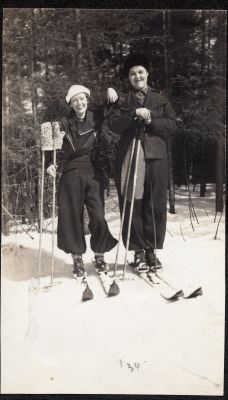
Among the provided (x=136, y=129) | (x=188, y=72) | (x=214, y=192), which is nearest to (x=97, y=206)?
(x=136, y=129)

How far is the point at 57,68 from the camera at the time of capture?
318cm

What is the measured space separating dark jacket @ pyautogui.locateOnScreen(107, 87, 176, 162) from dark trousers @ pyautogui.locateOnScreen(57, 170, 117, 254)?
31 centimetres

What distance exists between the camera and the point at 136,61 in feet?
10.4

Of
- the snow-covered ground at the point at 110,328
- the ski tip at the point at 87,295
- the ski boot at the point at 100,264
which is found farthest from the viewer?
the ski boot at the point at 100,264

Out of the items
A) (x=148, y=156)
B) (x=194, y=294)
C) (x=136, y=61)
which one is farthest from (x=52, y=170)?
(x=194, y=294)

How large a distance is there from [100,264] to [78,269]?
154 millimetres

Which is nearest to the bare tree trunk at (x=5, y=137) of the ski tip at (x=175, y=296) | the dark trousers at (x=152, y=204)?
the dark trousers at (x=152, y=204)

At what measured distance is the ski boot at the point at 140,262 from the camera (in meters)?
3.27

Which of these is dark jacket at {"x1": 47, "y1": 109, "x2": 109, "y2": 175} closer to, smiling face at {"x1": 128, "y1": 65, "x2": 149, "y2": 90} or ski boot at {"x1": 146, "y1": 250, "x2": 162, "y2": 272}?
smiling face at {"x1": 128, "y1": 65, "x2": 149, "y2": 90}

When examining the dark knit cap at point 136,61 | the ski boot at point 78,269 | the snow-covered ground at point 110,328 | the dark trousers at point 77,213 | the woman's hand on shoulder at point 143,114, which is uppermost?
the dark knit cap at point 136,61

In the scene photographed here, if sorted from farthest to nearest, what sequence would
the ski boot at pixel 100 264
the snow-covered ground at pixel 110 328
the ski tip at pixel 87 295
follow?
1. the ski boot at pixel 100 264
2. the ski tip at pixel 87 295
3. the snow-covered ground at pixel 110 328

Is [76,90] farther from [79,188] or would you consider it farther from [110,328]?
Answer: [110,328]

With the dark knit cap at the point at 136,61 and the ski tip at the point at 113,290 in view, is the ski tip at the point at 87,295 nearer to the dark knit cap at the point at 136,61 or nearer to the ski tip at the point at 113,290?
the ski tip at the point at 113,290

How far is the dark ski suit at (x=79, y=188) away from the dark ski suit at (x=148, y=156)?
0.15m
